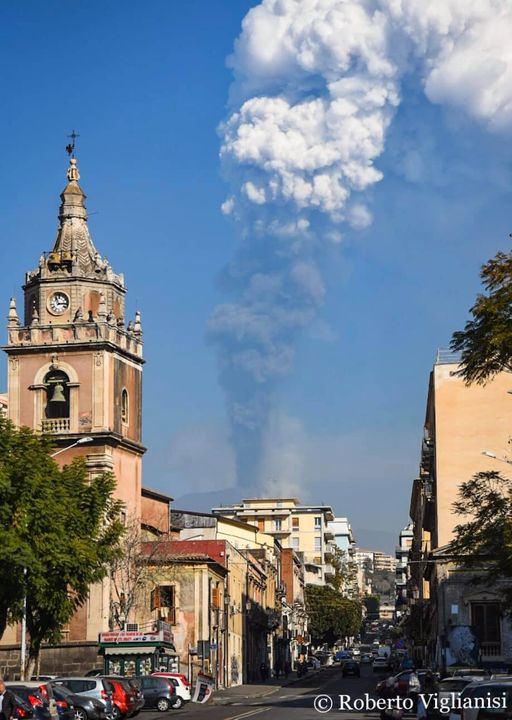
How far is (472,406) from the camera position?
88.8m

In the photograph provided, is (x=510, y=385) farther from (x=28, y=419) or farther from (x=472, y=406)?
(x=28, y=419)

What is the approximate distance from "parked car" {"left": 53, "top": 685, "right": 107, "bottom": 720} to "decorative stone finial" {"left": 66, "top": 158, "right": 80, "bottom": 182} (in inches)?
1723

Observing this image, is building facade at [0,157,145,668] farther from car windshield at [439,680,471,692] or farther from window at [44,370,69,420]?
car windshield at [439,680,471,692]

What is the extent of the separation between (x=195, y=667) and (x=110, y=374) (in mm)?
16987

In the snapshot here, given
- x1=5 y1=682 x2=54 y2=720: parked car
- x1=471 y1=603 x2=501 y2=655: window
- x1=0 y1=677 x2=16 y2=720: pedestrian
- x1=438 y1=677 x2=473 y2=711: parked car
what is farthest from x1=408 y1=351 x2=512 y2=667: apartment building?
x1=0 y1=677 x2=16 y2=720: pedestrian

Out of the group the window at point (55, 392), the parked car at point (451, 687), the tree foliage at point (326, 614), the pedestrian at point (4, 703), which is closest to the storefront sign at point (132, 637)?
the window at point (55, 392)

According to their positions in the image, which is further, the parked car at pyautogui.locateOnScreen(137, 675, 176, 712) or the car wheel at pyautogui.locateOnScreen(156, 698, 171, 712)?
the parked car at pyautogui.locateOnScreen(137, 675, 176, 712)

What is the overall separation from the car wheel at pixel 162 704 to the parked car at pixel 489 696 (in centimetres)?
2775

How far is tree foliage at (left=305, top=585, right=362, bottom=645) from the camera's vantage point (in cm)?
17438

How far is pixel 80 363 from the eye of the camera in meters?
77.1

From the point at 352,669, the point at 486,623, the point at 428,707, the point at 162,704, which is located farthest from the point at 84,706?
the point at 352,669

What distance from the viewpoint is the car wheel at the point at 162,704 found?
57.1 metres

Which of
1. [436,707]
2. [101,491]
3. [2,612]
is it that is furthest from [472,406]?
[436,707]

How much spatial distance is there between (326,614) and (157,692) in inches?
4668
